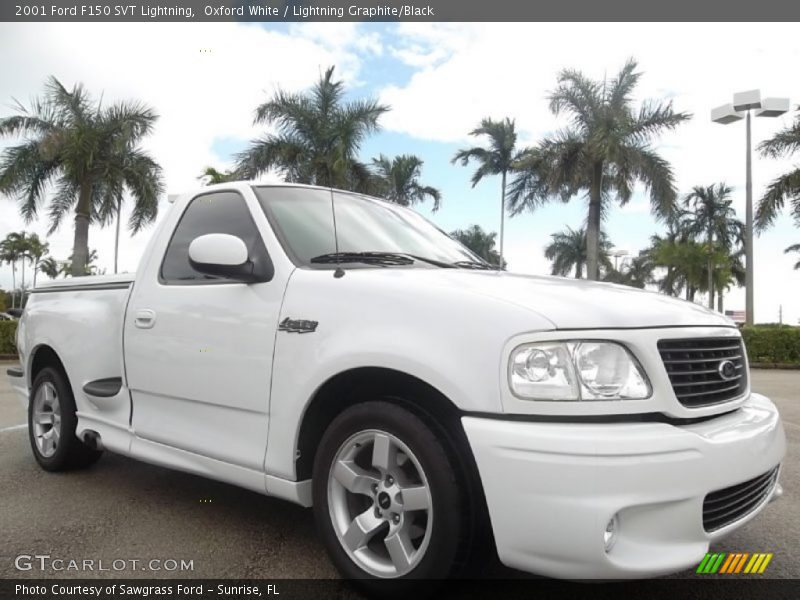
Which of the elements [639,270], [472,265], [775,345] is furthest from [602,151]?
[639,270]

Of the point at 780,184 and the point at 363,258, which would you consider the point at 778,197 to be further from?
the point at 363,258

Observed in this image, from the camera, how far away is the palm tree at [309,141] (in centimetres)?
2341

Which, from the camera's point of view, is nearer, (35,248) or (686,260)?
(686,260)

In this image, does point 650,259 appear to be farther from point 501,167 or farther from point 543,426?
point 543,426

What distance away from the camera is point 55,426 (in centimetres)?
460

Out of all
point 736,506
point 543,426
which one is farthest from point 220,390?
point 736,506

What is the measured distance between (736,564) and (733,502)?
76 cm

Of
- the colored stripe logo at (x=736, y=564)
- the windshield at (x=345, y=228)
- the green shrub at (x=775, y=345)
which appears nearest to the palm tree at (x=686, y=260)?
the green shrub at (x=775, y=345)

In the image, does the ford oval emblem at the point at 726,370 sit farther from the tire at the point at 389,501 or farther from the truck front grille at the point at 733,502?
the tire at the point at 389,501

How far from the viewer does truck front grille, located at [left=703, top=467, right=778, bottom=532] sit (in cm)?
237

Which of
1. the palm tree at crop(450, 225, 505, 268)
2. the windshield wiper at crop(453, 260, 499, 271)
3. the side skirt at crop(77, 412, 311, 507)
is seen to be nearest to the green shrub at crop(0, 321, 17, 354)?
the side skirt at crop(77, 412, 311, 507)

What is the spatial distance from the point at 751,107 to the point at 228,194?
22.8 m

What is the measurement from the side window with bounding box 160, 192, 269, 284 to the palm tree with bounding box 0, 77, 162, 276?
18.5 metres

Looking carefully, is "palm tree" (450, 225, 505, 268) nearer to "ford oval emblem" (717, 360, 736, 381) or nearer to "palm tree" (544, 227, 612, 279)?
"palm tree" (544, 227, 612, 279)
